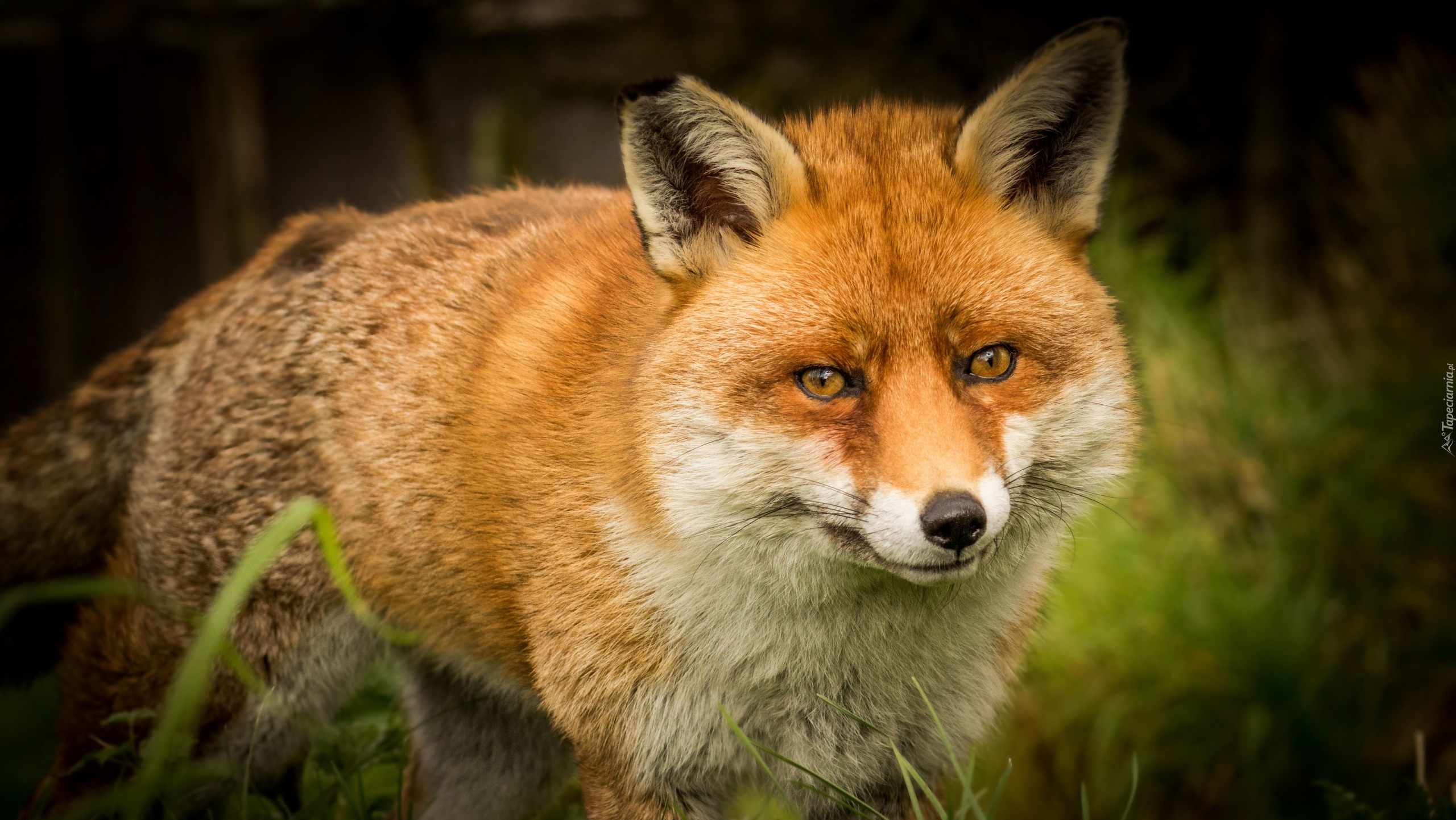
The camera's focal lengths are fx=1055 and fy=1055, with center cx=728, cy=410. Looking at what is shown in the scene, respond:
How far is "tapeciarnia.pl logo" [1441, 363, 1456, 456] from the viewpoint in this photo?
15.4 ft

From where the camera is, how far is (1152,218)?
651 centimetres

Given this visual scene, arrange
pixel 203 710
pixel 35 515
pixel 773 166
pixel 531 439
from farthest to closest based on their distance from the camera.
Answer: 1. pixel 35 515
2. pixel 203 710
3. pixel 531 439
4. pixel 773 166

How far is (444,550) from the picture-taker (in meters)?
2.49

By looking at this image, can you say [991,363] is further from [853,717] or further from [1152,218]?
[1152,218]

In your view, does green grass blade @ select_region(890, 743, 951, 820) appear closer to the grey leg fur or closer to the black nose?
the black nose

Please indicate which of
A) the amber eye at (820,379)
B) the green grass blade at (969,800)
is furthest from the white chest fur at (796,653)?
the amber eye at (820,379)

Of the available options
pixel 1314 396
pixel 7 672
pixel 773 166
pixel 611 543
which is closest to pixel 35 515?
pixel 7 672

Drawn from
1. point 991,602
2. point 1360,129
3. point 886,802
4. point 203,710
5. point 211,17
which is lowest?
point 886,802

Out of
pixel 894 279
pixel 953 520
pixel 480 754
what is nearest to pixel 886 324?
pixel 894 279

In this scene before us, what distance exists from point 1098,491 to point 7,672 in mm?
3021

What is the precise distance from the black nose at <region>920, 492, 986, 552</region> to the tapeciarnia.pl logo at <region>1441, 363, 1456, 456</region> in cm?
405

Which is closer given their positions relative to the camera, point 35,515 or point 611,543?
point 611,543

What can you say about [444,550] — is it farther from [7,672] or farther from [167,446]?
[7,672]

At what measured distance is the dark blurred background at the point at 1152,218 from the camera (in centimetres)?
462
